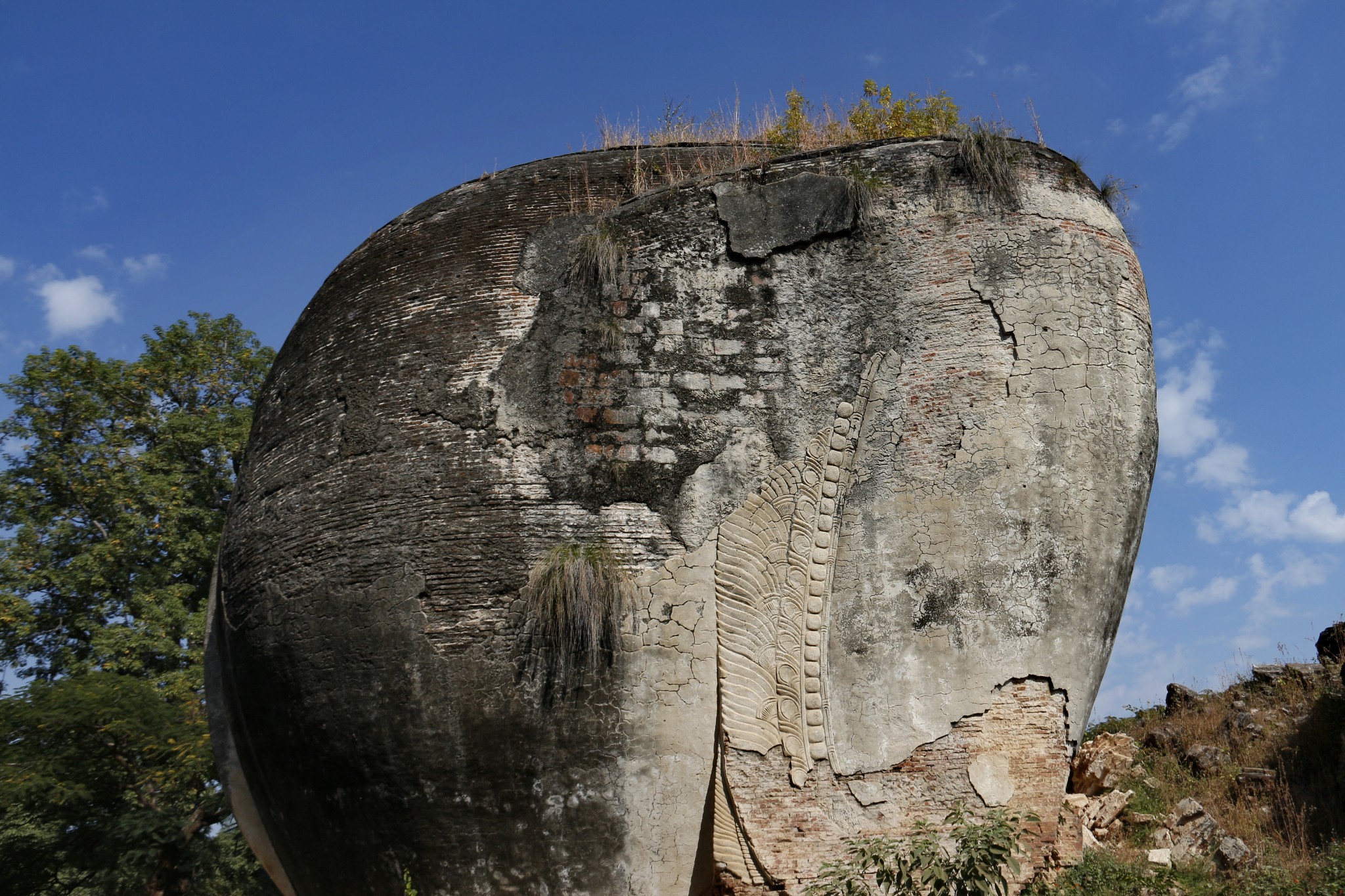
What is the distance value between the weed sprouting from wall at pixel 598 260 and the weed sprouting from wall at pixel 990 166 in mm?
2239

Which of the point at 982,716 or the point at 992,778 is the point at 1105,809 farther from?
the point at 982,716

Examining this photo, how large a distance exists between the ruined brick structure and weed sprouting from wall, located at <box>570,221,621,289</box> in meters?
0.02

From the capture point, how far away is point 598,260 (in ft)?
22.3

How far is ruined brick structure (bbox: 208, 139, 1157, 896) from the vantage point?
19.8 ft

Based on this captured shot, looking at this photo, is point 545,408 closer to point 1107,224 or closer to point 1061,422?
point 1061,422

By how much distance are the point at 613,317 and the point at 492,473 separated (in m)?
1.22

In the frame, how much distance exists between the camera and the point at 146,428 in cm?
1628

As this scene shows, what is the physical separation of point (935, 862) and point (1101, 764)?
115 inches

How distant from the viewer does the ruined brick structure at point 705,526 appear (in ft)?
19.8

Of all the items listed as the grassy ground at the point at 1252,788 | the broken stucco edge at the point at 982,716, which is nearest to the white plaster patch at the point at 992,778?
the broken stucco edge at the point at 982,716

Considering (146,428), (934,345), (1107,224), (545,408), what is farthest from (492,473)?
(146,428)

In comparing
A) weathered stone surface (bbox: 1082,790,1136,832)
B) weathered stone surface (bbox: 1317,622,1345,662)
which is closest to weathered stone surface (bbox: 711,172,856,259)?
weathered stone surface (bbox: 1082,790,1136,832)

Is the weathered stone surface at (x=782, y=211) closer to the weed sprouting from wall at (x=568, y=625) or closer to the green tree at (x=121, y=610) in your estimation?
the weed sprouting from wall at (x=568, y=625)

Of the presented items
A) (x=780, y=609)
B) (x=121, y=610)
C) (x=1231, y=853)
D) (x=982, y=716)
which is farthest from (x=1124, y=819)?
(x=121, y=610)
